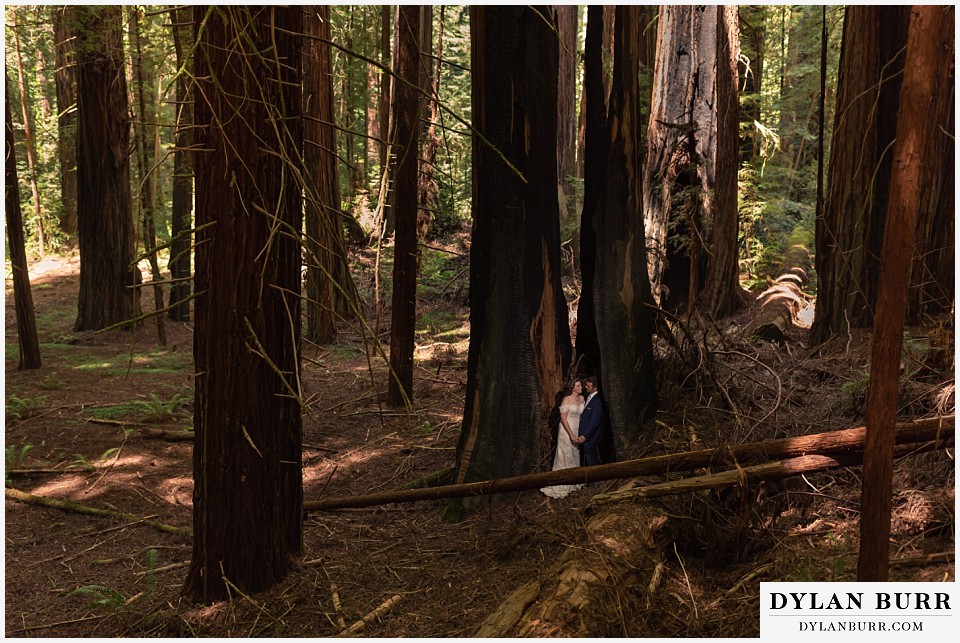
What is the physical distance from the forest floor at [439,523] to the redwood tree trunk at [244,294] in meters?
0.38

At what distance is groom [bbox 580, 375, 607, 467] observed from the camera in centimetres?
603

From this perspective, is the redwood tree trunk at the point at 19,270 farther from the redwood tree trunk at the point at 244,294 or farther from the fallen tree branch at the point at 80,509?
the redwood tree trunk at the point at 244,294

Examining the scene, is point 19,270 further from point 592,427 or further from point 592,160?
point 592,427

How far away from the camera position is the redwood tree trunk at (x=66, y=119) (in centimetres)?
1705

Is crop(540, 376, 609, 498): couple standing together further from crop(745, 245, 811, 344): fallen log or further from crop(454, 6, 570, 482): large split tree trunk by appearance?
crop(745, 245, 811, 344): fallen log

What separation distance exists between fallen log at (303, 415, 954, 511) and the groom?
766 mm

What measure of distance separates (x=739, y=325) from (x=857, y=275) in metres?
2.92

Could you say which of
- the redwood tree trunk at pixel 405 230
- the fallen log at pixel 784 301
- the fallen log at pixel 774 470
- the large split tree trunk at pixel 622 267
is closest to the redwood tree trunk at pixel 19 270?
the redwood tree trunk at pixel 405 230

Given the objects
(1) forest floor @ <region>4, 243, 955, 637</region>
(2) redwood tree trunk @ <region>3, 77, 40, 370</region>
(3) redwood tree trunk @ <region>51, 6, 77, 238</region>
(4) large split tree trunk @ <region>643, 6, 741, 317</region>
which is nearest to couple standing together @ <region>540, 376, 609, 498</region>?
(1) forest floor @ <region>4, 243, 955, 637</region>

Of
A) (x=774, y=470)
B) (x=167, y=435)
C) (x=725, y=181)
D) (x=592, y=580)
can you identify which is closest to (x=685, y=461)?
(x=774, y=470)

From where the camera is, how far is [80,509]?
688 centimetres

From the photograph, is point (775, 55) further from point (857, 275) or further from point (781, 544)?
point (781, 544)

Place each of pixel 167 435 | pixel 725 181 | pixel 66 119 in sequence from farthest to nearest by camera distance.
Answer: pixel 66 119, pixel 725 181, pixel 167 435

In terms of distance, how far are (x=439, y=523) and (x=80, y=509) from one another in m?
3.45
